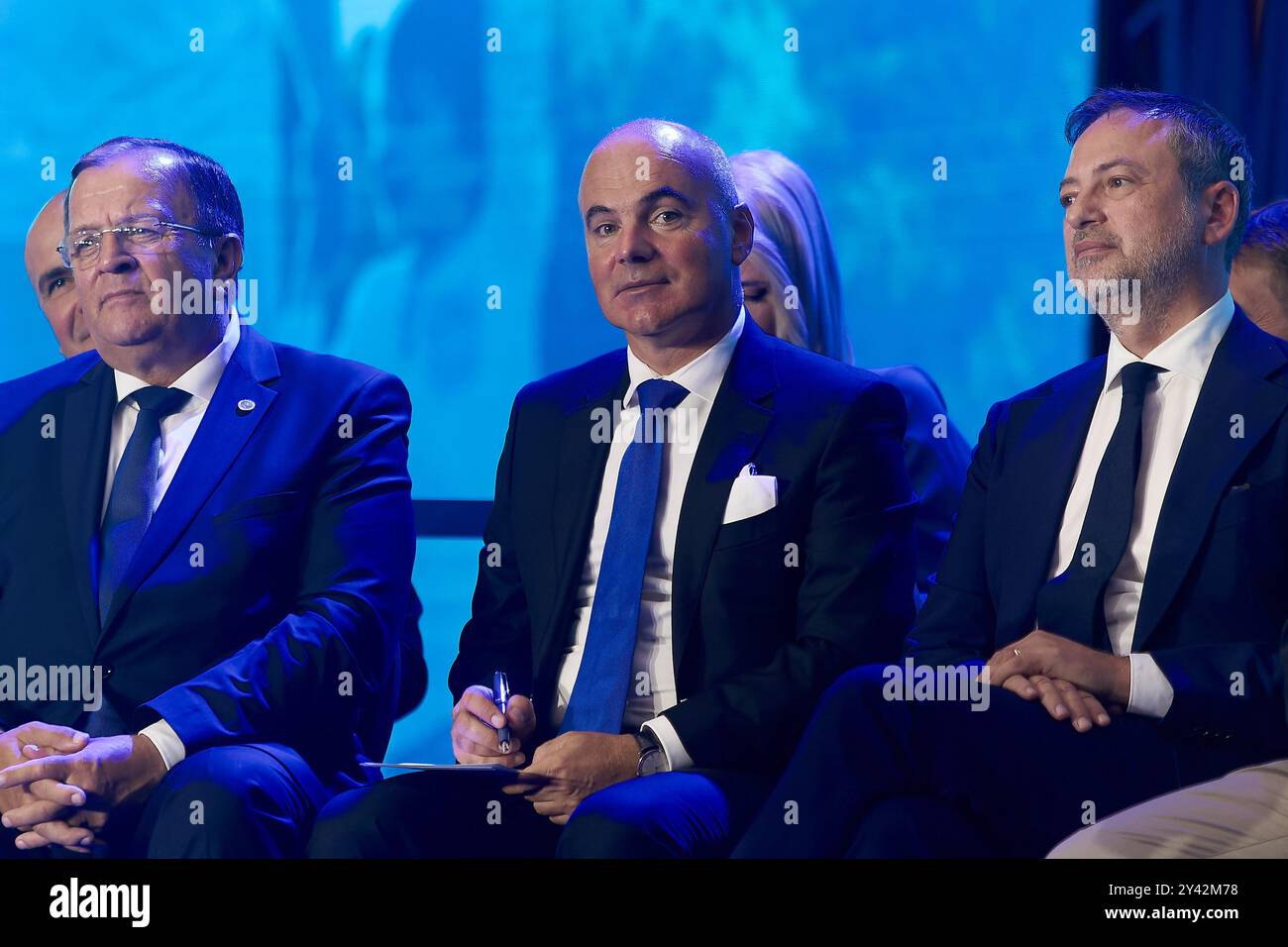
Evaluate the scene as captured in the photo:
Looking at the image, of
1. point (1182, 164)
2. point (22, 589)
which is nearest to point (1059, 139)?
point (1182, 164)

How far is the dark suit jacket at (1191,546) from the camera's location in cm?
245

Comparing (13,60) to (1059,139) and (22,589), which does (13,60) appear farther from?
(1059,139)

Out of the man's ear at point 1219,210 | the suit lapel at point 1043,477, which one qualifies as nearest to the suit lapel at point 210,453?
the suit lapel at point 1043,477

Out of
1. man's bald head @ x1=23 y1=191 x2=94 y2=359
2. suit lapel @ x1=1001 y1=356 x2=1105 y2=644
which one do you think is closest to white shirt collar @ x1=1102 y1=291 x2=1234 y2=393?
suit lapel @ x1=1001 y1=356 x2=1105 y2=644

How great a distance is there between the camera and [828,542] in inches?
104

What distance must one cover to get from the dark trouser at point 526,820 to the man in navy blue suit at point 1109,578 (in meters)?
0.14

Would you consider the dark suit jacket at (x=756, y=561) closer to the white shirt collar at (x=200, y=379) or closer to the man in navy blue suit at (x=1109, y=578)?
the man in navy blue suit at (x=1109, y=578)

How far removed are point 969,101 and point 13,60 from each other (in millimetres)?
2488

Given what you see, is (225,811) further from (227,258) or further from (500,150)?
(500,150)

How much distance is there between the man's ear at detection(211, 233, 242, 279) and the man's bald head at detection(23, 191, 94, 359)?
2.18ft

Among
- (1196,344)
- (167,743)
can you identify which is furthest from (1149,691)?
(167,743)

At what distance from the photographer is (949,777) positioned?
236 centimetres

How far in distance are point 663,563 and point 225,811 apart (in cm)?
84

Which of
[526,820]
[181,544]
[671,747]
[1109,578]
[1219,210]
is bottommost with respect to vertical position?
[526,820]
